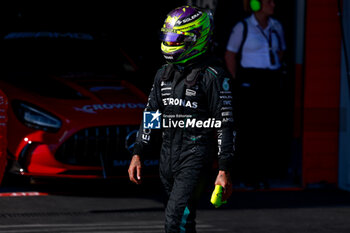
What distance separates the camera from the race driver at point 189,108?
5.04m

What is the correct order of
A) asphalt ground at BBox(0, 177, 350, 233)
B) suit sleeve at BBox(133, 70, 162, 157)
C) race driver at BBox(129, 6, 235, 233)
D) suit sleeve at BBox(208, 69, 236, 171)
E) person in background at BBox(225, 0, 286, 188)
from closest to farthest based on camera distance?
suit sleeve at BBox(208, 69, 236, 171) < race driver at BBox(129, 6, 235, 233) < suit sleeve at BBox(133, 70, 162, 157) < asphalt ground at BBox(0, 177, 350, 233) < person in background at BBox(225, 0, 286, 188)

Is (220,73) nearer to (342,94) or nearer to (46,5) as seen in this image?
(342,94)

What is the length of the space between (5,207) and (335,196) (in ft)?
11.0

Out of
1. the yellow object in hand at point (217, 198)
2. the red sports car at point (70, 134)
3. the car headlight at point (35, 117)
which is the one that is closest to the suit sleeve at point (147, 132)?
the yellow object in hand at point (217, 198)

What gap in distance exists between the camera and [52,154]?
27.6 feet

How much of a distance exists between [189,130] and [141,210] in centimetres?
305

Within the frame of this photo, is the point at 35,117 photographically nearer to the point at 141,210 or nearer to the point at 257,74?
the point at 141,210

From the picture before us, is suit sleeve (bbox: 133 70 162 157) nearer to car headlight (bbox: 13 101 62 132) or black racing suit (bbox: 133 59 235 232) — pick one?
black racing suit (bbox: 133 59 235 232)

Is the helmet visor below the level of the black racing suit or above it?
above

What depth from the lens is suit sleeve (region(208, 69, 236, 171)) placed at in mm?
4922

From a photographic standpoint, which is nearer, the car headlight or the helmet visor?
the helmet visor

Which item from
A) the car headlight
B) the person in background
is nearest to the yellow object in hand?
the car headlight

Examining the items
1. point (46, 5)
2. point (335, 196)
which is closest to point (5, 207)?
point (335, 196)

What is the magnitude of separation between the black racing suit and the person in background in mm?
4065
